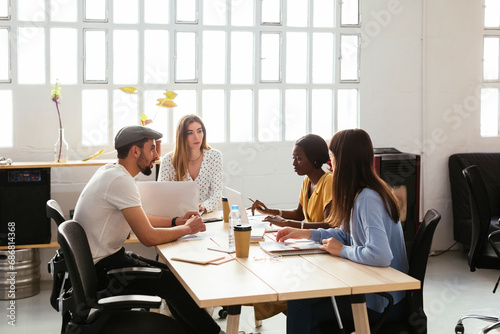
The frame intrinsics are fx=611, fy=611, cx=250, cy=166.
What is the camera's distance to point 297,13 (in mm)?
5918

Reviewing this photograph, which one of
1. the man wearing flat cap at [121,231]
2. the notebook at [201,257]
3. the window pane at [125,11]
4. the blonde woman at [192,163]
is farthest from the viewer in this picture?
the window pane at [125,11]

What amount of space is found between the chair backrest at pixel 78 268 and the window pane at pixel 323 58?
378cm

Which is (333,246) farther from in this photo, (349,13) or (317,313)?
(349,13)

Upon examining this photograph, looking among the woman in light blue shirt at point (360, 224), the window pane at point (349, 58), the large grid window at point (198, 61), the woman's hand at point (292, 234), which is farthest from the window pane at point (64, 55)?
the woman in light blue shirt at point (360, 224)

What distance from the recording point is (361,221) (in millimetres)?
2707

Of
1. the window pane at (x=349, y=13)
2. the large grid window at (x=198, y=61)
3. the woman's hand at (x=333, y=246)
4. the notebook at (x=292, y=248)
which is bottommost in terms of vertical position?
the notebook at (x=292, y=248)

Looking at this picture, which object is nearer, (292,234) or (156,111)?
(292,234)

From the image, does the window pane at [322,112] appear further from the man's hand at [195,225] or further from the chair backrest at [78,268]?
the chair backrest at [78,268]

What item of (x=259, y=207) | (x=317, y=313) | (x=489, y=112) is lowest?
(x=317, y=313)

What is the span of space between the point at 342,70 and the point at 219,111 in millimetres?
1315

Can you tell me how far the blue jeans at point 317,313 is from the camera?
2635 mm

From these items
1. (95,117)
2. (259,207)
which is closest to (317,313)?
(259,207)

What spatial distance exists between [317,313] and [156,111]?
3.29 m

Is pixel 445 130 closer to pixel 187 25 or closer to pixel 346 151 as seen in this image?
pixel 187 25
